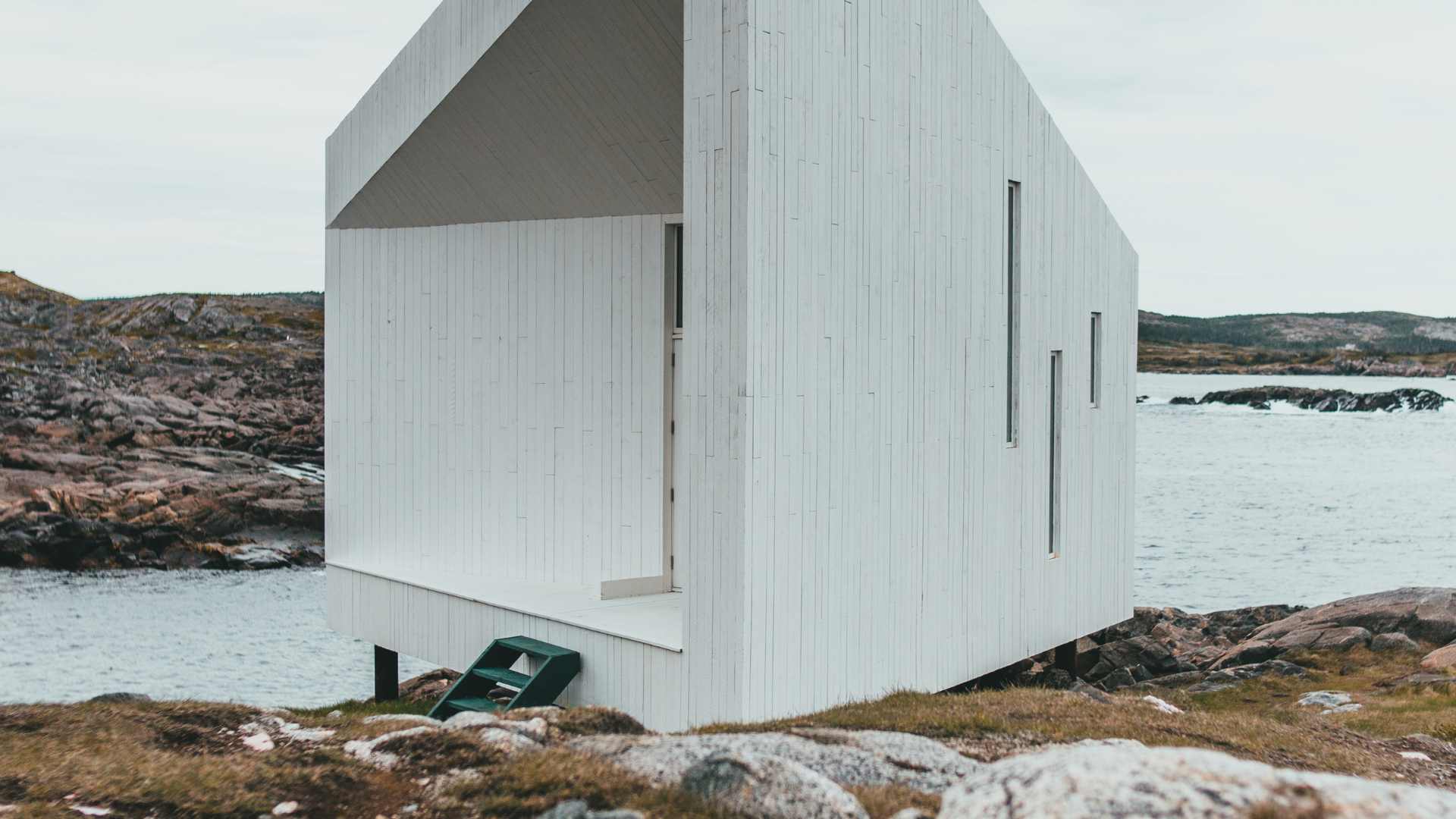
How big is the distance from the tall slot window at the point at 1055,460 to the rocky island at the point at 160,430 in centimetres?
2421

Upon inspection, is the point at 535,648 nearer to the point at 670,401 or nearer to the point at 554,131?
the point at 670,401

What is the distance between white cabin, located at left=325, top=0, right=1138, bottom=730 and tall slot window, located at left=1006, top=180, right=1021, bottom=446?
3 cm

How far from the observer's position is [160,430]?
37625 mm

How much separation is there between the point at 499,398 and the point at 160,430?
98.5 feet

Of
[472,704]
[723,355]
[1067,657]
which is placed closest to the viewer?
[723,355]

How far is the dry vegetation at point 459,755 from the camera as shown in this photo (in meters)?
4.75

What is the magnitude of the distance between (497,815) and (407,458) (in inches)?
326

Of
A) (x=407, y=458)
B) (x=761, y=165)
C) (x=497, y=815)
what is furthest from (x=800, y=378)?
(x=407, y=458)

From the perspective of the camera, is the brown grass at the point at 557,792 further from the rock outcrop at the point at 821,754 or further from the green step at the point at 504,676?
the green step at the point at 504,676

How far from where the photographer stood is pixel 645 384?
1095cm

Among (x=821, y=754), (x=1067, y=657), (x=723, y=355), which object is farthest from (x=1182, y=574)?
(x=821, y=754)

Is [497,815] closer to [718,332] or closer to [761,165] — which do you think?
[718,332]

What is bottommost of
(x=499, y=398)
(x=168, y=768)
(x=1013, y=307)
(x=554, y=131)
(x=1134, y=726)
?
(x=1134, y=726)

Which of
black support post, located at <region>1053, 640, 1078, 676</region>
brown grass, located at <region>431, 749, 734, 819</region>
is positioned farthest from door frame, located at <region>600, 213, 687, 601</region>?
brown grass, located at <region>431, 749, 734, 819</region>
